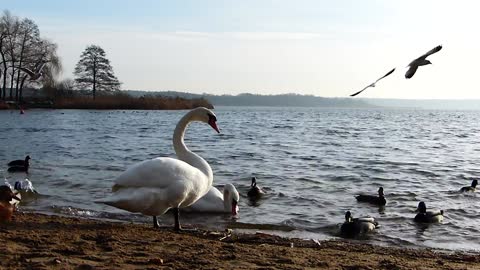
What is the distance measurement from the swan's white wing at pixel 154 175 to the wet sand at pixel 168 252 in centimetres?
66

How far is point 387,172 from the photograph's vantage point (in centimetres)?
1998

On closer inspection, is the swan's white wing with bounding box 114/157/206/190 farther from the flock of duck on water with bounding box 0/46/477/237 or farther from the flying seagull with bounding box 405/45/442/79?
the flying seagull with bounding box 405/45/442/79

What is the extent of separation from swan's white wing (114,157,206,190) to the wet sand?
0.66m

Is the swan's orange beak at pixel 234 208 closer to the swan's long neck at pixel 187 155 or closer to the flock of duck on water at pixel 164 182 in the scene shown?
the flock of duck on water at pixel 164 182

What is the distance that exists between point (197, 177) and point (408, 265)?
3.00 meters

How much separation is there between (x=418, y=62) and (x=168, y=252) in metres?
3.48

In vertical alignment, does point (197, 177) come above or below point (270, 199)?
above

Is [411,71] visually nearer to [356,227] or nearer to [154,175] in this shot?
[154,175]

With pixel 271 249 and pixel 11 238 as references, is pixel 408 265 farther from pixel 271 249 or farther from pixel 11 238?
pixel 11 238

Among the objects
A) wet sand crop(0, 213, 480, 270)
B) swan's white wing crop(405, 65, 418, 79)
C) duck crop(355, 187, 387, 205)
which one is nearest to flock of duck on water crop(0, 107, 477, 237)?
wet sand crop(0, 213, 480, 270)

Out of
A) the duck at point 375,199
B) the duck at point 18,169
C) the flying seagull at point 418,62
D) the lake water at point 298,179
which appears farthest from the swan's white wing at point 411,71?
the duck at point 18,169

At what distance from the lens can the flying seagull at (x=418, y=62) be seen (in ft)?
20.7

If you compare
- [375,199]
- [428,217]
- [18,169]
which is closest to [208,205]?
[375,199]

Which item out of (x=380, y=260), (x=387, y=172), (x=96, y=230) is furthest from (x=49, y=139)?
(x=380, y=260)
